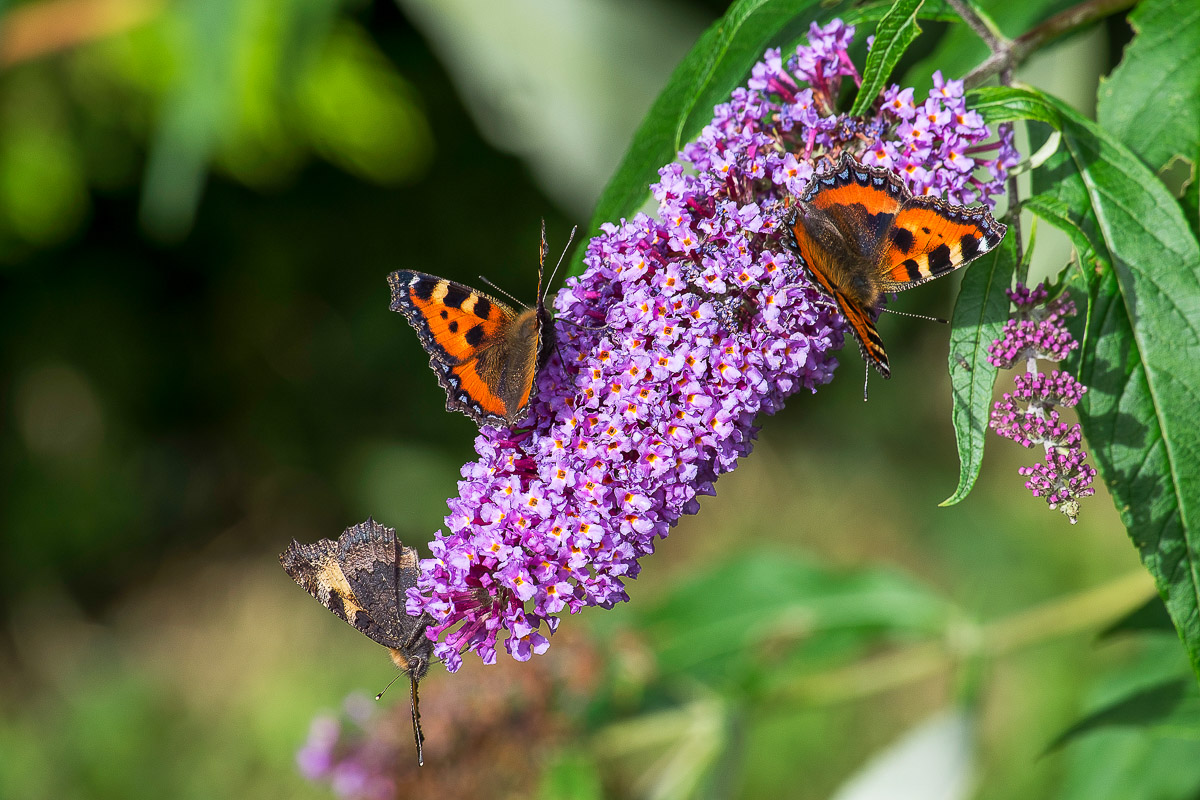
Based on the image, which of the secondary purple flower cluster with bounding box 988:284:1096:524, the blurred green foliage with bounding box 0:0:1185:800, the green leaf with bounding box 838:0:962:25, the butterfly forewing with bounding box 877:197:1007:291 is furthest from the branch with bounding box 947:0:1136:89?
the blurred green foliage with bounding box 0:0:1185:800

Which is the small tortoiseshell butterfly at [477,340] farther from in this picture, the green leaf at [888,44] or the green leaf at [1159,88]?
the green leaf at [1159,88]

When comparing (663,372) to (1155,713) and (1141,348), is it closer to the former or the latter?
(1141,348)

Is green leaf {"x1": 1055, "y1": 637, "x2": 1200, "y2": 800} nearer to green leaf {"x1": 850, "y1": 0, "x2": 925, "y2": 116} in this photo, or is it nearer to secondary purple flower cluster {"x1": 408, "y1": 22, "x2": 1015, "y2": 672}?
secondary purple flower cluster {"x1": 408, "y1": 22, "x2": 1015, "y2": 672}

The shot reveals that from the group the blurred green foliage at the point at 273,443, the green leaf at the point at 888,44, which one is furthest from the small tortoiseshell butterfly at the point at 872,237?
the blurred green foliage at the point at 273,443

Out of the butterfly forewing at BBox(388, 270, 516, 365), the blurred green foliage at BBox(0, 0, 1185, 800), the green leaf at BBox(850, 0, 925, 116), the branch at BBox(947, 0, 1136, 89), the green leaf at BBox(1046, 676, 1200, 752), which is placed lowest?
the blurred green foliage at BBox(0, 0, 1185, 800)

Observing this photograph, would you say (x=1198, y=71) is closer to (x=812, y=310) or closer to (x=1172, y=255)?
(x=1172, y=255)

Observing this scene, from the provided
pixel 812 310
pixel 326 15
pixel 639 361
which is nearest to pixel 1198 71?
pixel 812 310
